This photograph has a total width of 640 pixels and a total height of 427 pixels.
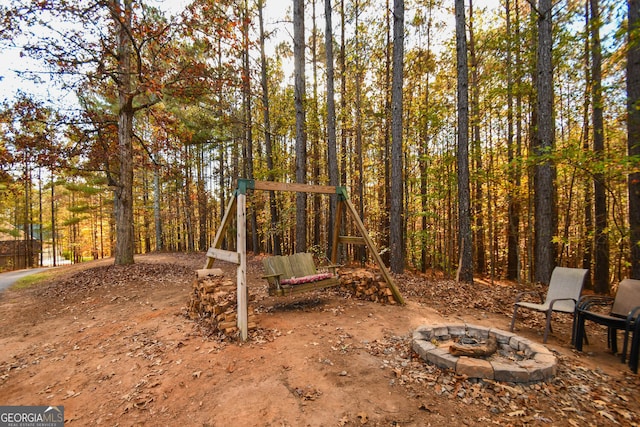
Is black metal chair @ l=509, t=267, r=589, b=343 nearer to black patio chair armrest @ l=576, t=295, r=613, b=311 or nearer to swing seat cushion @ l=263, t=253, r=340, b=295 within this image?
black patio chair armrest @ l=576, t=295, r=613, b=311

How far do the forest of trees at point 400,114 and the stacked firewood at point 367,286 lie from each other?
7.28 feet

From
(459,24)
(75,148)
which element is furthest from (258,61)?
(459,24)

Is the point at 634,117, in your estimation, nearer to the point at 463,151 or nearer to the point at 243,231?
the point at 463,151

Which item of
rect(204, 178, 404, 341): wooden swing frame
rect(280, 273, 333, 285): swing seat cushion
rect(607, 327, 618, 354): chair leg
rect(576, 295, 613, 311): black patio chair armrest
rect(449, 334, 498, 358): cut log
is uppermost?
rect(204, 178, 404, 341): wooden swing frame

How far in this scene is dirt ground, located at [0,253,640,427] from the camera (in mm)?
2492

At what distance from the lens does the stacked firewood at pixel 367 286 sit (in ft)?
18.5

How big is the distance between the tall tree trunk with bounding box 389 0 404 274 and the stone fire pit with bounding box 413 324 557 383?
166 inches

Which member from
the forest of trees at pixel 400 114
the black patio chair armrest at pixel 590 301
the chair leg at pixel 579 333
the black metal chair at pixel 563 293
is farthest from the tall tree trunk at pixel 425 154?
the chair leg at pixel 579 333

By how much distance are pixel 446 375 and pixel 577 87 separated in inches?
434

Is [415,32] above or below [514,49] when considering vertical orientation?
above

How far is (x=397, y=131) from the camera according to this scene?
25.0ft

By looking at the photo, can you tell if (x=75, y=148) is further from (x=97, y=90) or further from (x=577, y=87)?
(x=577, y=87)

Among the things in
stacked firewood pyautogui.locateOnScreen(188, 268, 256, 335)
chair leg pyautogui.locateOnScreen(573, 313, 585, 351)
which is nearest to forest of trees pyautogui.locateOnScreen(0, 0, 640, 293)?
chair leg pyautogui.locateOnScreen(573, 313, 585, 351)

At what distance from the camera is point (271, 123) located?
14.4 meters
